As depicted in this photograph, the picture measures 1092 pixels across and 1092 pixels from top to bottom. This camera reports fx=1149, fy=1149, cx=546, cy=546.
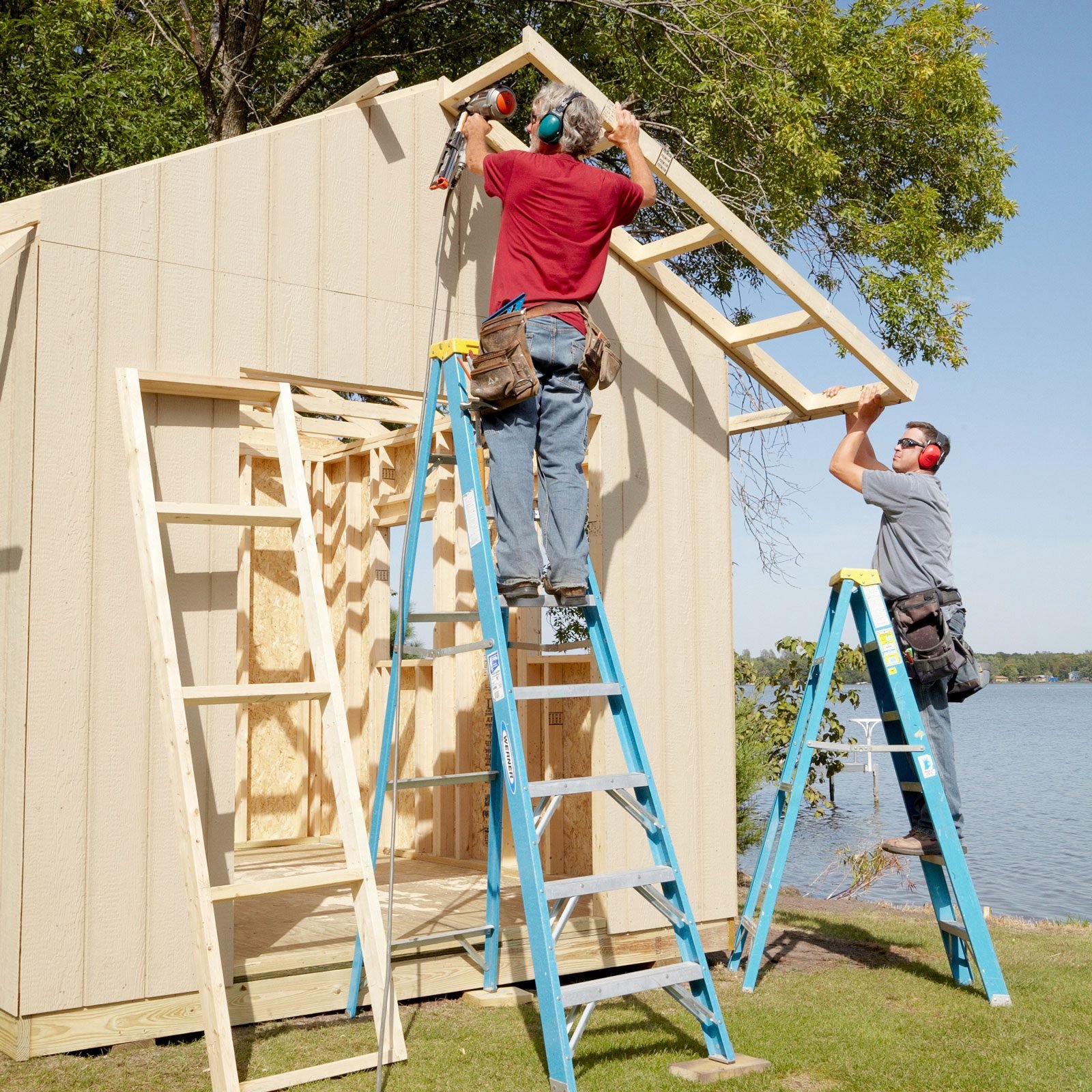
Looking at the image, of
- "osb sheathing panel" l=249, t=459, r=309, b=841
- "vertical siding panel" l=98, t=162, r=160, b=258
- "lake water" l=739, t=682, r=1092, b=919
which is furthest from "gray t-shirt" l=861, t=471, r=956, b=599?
"lake water" l=739, t=682, r=1092, b=919

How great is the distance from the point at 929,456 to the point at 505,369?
7.65ft

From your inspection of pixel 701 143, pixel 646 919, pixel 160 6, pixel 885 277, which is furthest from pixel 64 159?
pixel 646 919

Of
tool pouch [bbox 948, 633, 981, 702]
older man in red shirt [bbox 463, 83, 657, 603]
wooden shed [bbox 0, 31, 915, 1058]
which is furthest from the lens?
tool pouch [bbox 948, 633, 981, 702]

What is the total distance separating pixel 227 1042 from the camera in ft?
10.7

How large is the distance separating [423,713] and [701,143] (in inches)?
222

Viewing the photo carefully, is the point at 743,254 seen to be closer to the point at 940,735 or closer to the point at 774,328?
the point at 774,328

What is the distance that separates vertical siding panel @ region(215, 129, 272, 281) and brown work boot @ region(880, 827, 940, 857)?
3.34m

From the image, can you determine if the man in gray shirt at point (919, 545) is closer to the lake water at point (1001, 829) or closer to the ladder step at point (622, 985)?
the ladder step at point (622, 985)

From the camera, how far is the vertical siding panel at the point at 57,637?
3.65 metres

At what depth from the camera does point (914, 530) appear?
4.82m

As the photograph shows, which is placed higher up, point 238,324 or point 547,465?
point 238,324

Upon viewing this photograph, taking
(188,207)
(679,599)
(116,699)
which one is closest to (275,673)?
(679,599)

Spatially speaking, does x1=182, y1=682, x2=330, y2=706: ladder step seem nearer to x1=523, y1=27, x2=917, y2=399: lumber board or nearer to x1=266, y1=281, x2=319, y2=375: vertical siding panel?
x1=266, y1=281, x2=319, y2=375: vertical siding panel

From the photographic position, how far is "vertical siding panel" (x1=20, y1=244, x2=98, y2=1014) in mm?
3652
